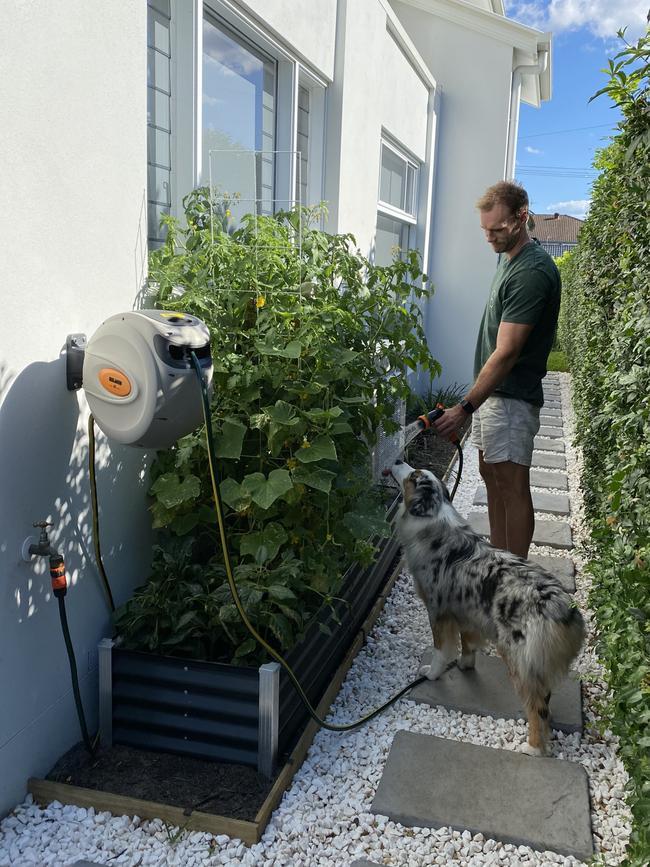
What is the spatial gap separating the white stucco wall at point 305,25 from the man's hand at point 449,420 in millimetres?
2250

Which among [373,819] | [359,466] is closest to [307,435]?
[359,466]

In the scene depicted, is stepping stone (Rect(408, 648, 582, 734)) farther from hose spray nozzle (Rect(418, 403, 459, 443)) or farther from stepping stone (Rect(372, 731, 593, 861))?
hose spray nozzle (Rect(418, 403, 459, 443))

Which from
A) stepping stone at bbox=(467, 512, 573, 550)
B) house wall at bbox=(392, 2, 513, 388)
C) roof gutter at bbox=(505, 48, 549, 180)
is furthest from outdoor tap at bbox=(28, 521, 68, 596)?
roof gutter at bbox=(505, 48, 549, 180)

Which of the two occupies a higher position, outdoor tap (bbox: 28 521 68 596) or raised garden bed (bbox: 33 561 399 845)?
outdoor tap (bbox: 28 521 68 596)

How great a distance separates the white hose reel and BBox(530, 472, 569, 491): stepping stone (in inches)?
186

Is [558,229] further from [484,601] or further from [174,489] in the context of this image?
[174,489]

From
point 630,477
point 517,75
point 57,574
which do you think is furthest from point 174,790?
point 517,75

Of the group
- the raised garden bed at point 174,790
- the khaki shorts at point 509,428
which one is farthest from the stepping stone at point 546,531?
the raised garden bed at point 174,790

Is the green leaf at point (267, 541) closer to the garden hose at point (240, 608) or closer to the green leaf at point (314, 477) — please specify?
the garden hose at point (240, 608)

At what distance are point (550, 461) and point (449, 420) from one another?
401 cm

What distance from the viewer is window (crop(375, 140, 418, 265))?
25.5ft

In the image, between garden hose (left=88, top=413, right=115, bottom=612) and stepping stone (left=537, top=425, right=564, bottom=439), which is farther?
stepping stone (left=537, top=425, right=564, bottom=439)

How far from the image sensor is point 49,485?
2.45 metres

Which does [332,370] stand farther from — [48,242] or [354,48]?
[354,48]
